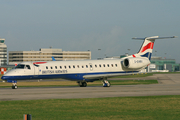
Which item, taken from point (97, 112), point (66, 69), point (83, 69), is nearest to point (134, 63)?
point (83, 69)

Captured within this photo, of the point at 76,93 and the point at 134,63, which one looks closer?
the point at 76,93

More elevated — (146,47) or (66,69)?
(146,47)

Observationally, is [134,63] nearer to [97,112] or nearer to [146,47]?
[146,47]

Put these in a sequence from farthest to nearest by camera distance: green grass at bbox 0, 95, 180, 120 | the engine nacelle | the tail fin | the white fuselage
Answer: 1. the tail fin
2. the engine nacelle
3. the white fuselage
4. green grass at bbox 0, 95, 180, 120

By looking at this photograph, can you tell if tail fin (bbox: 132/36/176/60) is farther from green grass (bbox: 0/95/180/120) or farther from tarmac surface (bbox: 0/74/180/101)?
green grass (bbox: 0/95/180/120)

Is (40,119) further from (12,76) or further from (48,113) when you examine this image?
(12,76)

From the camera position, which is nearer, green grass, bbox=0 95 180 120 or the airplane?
green grass, bbox=0 95 180 120

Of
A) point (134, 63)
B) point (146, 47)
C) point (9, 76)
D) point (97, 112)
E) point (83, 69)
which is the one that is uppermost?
point (146, 47)

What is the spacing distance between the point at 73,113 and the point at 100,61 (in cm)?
2698

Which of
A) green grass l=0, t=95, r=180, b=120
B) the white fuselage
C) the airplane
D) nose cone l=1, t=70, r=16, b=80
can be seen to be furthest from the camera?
the airplane

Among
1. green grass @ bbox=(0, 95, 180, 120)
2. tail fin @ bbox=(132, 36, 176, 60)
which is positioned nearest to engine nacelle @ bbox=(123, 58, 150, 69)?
tail fin @ bbox=(132, 36, 176, 60)

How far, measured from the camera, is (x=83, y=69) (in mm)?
41188

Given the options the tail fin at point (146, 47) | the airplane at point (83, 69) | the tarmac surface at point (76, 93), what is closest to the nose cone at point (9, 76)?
the airplane at point (83, 69)

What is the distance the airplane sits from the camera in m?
38.1
